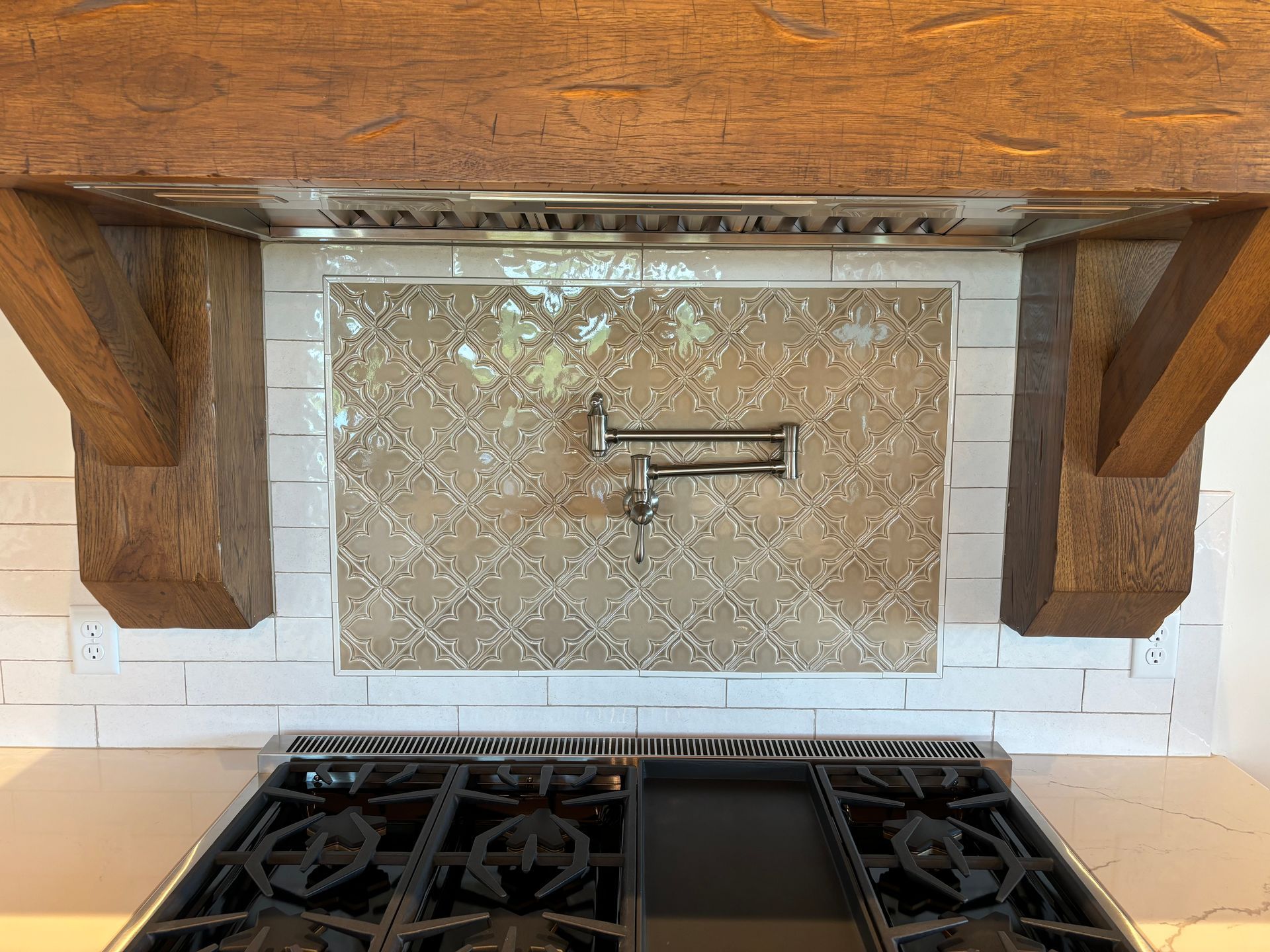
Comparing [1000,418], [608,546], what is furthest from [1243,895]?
[608,546]

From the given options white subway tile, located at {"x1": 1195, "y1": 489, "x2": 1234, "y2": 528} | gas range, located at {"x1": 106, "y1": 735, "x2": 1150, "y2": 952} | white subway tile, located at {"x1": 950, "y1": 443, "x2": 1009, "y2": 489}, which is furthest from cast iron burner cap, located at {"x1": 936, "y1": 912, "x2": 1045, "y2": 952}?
white subway tile, located at {"x1": 1195, "y1": 489, "x2": 1234, "y2": 528}

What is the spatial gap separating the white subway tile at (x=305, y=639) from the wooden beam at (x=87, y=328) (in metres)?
0.36

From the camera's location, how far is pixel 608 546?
1394mm

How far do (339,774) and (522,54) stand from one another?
1.09m

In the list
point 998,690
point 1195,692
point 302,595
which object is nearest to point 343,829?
point 302,595

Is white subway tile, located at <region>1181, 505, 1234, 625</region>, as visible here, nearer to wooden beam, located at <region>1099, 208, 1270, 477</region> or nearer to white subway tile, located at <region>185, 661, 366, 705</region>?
wooden beam, located at <region>1099, 208, 1270, 477</region>

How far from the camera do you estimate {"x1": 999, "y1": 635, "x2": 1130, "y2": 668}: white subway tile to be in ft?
4.63

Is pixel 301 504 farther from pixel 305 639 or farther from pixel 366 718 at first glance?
pixel 366 718

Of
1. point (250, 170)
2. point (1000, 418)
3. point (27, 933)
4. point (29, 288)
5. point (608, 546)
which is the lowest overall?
point (27, 933)

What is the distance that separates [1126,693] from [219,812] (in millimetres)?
1506

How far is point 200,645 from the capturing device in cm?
142

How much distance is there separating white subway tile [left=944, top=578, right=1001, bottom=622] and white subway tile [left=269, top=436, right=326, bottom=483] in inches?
43.0

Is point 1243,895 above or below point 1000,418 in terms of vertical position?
below

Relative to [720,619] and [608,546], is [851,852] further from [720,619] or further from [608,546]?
[608,546]
